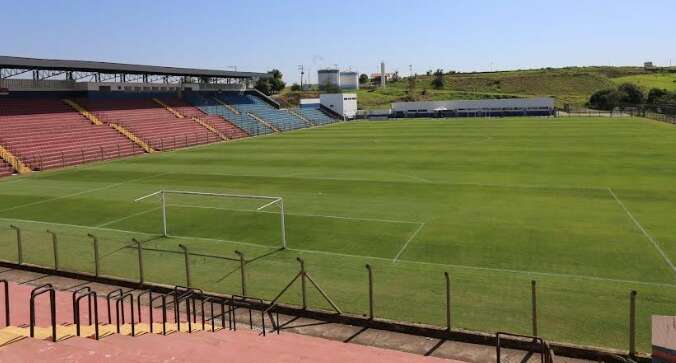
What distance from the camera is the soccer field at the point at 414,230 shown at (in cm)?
1266

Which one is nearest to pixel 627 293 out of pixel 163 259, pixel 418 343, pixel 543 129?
pixel 418 343

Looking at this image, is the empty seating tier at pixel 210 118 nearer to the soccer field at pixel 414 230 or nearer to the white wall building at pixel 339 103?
the soccer field at pixel 414 230

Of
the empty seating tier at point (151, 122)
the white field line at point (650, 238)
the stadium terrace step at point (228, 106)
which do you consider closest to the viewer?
the white field line at point (650, 238)

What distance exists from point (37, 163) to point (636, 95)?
115 meters

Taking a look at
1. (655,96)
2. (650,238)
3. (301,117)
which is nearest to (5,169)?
(650,238)

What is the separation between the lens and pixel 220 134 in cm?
6297

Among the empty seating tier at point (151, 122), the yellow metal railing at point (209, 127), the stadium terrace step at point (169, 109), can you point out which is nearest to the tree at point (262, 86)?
the stadium terrace step at point (169, 109)

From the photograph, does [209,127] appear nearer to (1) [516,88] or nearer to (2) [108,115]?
(2) [108,115]

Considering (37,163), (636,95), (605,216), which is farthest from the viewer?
(636,95)

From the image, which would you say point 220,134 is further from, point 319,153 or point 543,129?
point 543,129

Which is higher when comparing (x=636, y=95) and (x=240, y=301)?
(x=636, y=95)

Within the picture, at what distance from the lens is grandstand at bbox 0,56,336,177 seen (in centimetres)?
4444

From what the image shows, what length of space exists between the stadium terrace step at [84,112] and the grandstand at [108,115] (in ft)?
0.31

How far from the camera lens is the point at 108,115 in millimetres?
57375
